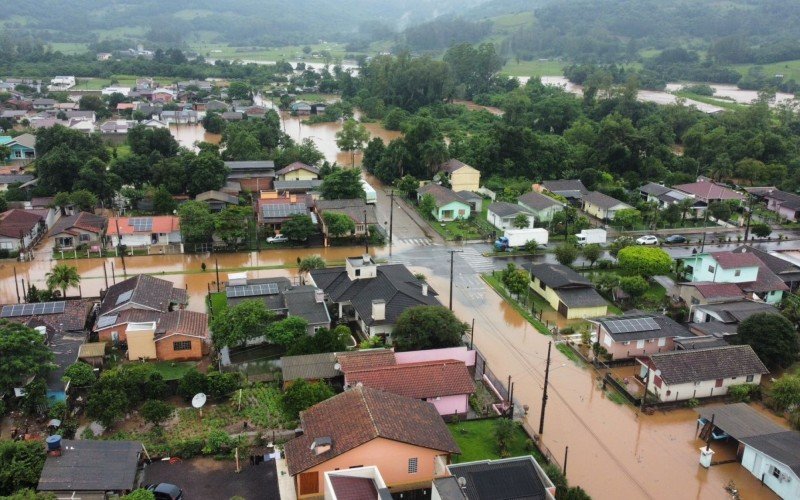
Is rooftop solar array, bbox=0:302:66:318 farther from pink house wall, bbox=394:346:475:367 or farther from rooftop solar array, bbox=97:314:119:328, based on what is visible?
pink house wall, bbox=394:346:475:367

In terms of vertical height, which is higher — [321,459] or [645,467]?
[321,459]

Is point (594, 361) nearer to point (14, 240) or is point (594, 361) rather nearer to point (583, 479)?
point (583, 479)

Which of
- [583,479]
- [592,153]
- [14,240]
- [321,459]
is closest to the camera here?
[321,459]

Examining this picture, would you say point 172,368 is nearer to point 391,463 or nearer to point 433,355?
point 433,355

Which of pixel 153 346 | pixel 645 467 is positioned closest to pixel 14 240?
pixel 153 346

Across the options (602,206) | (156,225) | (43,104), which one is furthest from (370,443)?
(43,104)

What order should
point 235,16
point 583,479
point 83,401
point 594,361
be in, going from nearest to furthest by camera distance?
point 583,479
point 83,401
point 594,361
point 235,16

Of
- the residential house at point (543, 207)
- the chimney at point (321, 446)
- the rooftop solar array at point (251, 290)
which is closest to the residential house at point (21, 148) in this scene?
the rooftop solar array at point (251, 290)
